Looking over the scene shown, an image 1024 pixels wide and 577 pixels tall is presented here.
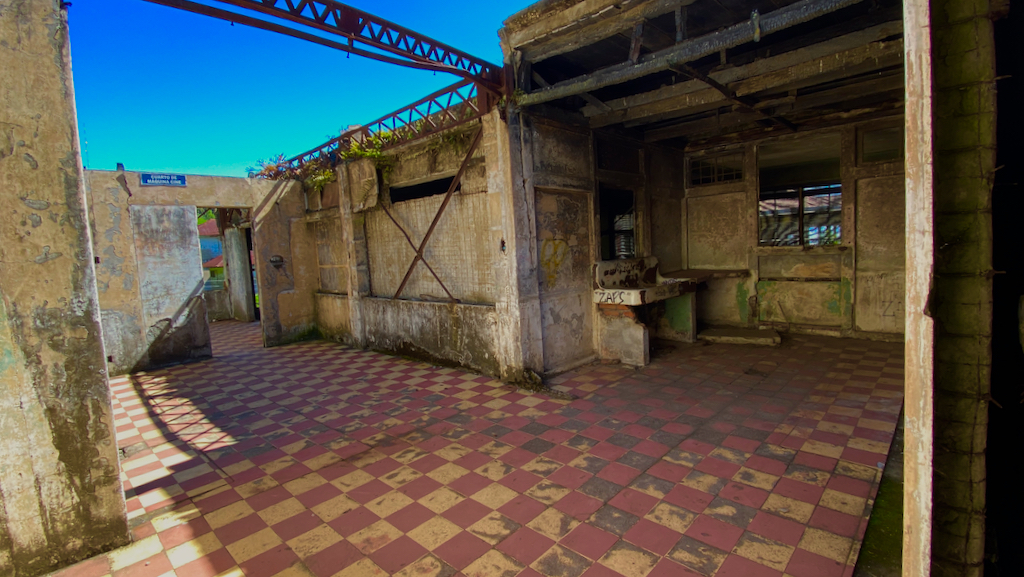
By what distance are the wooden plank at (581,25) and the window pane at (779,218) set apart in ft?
16.5

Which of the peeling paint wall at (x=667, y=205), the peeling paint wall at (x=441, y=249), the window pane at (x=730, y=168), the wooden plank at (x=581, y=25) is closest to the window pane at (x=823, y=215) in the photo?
the window pane at (x=730, y=168)

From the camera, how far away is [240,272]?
14.6 metres

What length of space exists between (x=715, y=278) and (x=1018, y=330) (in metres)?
7.44

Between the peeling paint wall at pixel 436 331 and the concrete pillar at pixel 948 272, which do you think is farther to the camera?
the peeling paint wall at pixel 436 331

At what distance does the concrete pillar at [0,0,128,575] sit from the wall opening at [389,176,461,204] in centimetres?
508

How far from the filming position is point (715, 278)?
8961 mm

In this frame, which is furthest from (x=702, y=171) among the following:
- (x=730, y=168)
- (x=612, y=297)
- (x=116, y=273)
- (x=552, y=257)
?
(x=116, y=273)

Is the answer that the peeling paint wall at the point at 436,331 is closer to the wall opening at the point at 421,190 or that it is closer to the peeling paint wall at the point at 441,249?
the peeling paint wall at the point at 441,249

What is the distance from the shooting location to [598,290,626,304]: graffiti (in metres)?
6.73

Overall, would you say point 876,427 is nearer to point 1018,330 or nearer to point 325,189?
point 1018,330

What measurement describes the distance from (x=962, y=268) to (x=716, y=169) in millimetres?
8160

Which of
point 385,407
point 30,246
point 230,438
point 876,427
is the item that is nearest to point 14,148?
point 30,246

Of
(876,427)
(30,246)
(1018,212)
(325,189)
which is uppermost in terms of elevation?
(325,189)

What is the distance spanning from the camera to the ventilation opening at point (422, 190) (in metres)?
7.93
